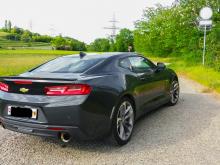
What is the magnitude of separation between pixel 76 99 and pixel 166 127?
2262mm

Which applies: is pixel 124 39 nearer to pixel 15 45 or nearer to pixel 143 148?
pixel 15 45

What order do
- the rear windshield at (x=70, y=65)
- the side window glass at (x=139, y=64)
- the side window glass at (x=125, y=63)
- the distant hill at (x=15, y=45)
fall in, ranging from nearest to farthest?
1. the rear windshield at (x=70, y=65)
2. the side window glass at (x=125, y=63)
3. the side window glass at (x=139, y=64)
4. the distant hill at (x=15, y=45)

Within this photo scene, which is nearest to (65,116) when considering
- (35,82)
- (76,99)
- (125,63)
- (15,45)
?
(76,99)

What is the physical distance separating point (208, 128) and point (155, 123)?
96cm

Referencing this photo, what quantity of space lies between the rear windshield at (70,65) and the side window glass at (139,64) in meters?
0.71

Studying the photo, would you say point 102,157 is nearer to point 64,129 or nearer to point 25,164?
point 64,129

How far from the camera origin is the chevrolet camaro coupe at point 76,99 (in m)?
4.13

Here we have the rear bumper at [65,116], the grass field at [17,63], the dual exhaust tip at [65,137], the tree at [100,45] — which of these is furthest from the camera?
the tree at [100,45]

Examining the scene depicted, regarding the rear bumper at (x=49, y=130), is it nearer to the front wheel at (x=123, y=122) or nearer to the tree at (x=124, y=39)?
the front wheel at (x=123, y=122)

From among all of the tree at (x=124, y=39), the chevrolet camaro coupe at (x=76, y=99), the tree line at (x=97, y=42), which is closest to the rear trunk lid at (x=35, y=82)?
the chevrolet camaro coupe at (x=76, y=99)

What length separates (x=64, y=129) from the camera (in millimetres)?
4129

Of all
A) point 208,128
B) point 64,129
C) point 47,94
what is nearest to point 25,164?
point 64,129

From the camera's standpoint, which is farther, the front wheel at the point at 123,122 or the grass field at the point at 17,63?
the grass field at the point at 17,63

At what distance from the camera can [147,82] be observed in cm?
585
